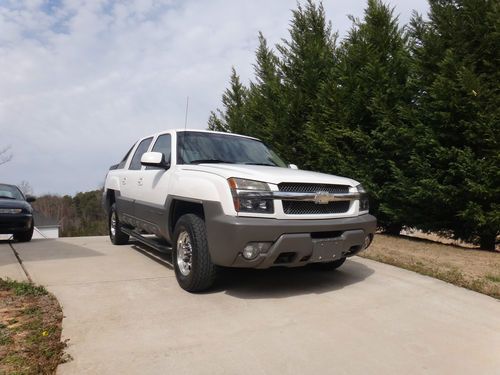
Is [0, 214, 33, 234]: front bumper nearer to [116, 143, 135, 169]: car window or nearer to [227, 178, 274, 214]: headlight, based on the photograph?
[116, 143, 135, 169]: car window

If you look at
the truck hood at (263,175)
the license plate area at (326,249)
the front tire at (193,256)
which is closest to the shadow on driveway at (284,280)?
the front tire at (193,256)

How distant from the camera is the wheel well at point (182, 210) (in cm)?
448

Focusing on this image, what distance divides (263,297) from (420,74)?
6.31 meters

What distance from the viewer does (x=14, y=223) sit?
8.67 metres

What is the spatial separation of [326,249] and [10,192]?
28.4 feet

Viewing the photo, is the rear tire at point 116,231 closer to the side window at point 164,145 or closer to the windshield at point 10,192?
the side window at point 164,145

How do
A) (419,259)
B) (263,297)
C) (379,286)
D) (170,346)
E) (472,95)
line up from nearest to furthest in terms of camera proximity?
(170,346) → (263,297) → (379,286) → (419,259) → (472,95)

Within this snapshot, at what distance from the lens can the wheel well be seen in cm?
448

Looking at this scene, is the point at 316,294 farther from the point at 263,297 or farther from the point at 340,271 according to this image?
the point at 340,271

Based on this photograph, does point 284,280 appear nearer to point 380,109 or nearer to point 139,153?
point 139,153

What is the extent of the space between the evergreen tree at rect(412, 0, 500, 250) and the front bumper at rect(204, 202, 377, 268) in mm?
4261

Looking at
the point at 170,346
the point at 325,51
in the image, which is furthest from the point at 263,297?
the point at 325,51

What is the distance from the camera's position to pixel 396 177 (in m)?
8.48

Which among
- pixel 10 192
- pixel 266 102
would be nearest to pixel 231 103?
pixel 266 102
